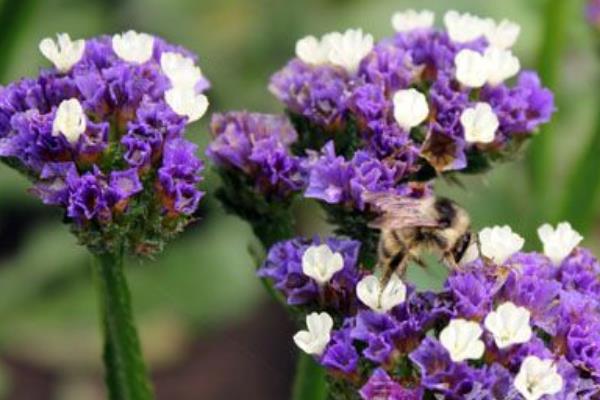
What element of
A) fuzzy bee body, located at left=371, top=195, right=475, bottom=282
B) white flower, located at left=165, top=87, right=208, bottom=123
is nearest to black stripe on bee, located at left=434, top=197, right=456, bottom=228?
fuzzy bee body, located at left=371, top=195, right=475, bottom=282

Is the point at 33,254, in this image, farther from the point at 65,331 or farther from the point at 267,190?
the point at 267,190

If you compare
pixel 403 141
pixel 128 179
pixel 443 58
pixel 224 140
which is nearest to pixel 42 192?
pixel 128 179

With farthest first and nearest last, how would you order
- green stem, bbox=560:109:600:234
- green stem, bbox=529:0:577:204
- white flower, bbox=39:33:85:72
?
green stem, bbox=529:0:577:204, green stem, bbox=560:109:600:234, white flower, bbox=39:33:85:72

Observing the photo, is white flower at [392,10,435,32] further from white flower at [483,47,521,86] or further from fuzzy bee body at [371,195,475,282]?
fuzzy bee body at [371,195,475,282]

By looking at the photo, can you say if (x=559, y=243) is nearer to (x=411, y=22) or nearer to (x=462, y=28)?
(x=462, y=28)

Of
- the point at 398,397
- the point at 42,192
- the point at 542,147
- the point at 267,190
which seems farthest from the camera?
the point at 542,147

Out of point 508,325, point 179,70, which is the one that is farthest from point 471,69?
point 508,325
